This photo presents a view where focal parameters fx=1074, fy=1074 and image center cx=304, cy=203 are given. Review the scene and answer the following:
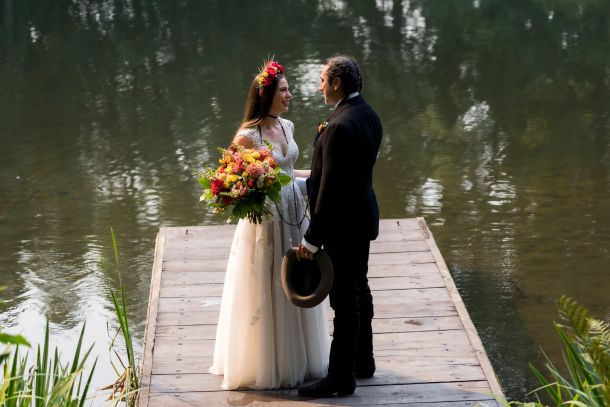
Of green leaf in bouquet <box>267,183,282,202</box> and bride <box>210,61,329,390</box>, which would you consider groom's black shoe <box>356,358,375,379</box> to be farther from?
green leaf in bouquet <box>267,183,282,202</box>

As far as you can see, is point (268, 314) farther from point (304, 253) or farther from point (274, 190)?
point (274, 190)

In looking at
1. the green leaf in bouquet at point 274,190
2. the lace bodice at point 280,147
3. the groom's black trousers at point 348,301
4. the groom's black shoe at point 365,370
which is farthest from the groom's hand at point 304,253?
the groom's black shoe at point 365,370

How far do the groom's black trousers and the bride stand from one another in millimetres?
229

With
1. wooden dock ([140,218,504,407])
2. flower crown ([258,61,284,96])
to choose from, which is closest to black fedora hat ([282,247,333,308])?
wooden dock ([140,218,504,407])

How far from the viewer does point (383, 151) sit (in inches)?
406

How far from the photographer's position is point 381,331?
5805mm

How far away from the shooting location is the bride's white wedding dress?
501 cm

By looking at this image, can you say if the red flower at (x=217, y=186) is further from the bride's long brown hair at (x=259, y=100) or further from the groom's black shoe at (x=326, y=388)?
the groom's black shoe at (x=326, y=388)

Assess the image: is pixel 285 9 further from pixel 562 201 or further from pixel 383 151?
pixel 562 201

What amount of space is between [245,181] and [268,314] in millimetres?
692

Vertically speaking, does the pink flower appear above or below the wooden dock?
above

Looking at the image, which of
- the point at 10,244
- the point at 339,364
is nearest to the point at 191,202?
the point at 10,244

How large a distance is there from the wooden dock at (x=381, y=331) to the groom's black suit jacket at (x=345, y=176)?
2.73 feet

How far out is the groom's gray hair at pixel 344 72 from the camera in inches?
180
